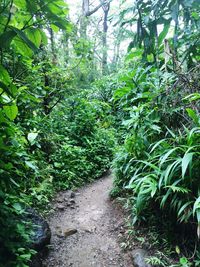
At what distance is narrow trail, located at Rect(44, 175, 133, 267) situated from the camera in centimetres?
257

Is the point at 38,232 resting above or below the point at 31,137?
below

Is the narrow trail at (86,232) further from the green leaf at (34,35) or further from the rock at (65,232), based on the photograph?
the green leaf at (34,35)

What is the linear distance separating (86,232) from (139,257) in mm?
926

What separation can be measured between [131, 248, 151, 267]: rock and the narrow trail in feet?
0.26

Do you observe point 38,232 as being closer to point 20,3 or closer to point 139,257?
point 139,257

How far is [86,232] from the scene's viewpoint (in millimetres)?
3111

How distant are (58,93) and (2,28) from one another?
449 centimetres

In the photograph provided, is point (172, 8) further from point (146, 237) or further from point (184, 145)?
point (146, 237)

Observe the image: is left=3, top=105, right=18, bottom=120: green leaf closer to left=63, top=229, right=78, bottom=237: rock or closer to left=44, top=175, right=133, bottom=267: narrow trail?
left=44, top=175, right=133, bottom=267: narrow trail

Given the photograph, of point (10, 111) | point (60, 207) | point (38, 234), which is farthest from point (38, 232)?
point (10, 111)

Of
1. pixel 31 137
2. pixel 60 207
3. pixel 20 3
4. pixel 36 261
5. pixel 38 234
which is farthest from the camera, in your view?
pixel 31 137

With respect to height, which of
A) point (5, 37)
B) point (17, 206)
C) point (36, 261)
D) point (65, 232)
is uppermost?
point (5, 37)

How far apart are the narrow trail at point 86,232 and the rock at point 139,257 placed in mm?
78

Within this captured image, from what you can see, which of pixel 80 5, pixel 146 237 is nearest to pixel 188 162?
pixel 146 237
